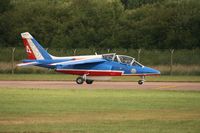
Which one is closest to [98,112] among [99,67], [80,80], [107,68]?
[80,80]

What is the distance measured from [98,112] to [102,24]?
60660 mm

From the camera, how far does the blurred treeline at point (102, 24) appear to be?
80688 millimetres

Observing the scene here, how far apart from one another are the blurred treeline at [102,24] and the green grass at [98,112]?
46682mm

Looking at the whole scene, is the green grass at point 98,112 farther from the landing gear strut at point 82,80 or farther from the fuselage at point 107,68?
the fuselage at point 107,68

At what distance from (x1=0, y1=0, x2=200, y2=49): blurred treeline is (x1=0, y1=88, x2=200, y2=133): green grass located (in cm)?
4668

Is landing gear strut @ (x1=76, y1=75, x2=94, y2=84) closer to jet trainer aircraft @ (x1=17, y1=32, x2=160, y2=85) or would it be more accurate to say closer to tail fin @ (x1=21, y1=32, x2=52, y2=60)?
jet trainer aircraft @ (x1=17, y1=32, x2=160, y2=85)

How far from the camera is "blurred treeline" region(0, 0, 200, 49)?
8069 centimetres

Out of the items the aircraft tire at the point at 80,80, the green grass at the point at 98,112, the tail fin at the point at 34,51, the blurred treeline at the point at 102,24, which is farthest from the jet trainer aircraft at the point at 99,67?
the blurred treeline at the point at 102,24

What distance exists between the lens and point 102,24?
279 ft

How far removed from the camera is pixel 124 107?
26594 millimetres

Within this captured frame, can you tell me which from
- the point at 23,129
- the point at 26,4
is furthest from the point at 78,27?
the point at 23,129

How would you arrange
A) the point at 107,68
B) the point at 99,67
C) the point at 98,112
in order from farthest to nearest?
the point at 99,67 → the point at 107,68 → the point at 98,112

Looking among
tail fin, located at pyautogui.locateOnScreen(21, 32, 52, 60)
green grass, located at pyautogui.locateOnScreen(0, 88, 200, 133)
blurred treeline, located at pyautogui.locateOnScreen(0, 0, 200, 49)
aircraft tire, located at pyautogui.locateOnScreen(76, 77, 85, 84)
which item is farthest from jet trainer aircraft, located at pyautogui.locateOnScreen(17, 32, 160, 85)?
blurred treeline, located at pyautogui.locateOnScreen(0, 0, 200, 49)

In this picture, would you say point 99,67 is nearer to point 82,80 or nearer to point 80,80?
point 82,80
